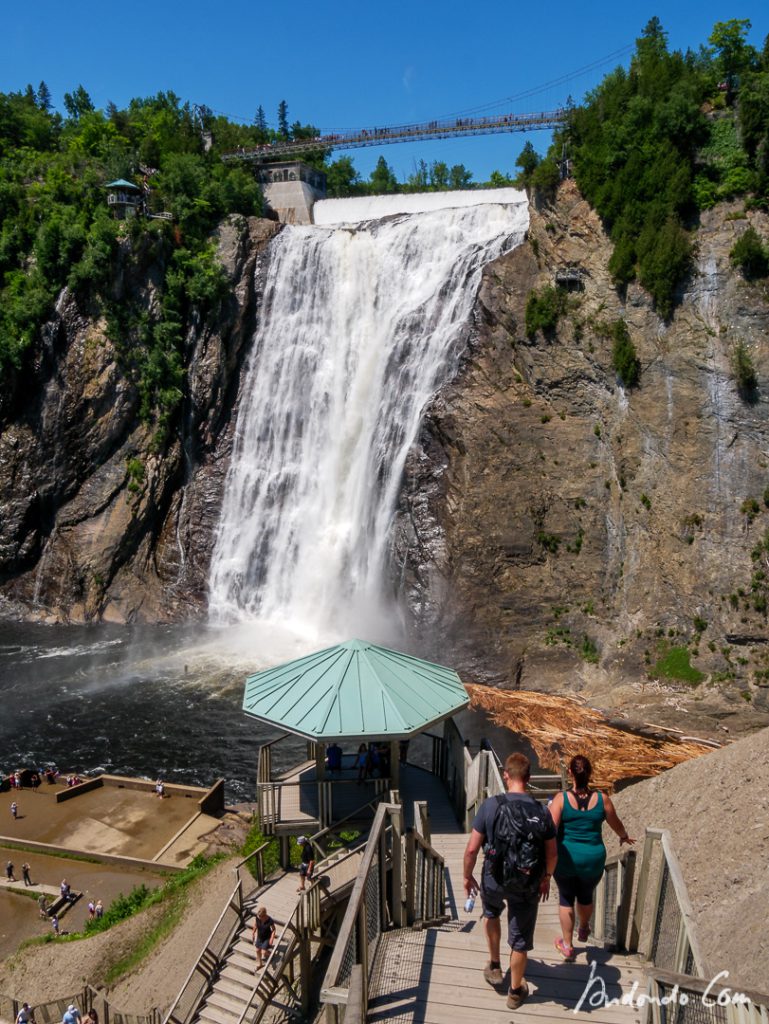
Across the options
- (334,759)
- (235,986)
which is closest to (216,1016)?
(235,986)

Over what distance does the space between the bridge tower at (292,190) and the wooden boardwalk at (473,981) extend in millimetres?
52973

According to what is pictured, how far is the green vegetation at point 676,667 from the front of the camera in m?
26.7

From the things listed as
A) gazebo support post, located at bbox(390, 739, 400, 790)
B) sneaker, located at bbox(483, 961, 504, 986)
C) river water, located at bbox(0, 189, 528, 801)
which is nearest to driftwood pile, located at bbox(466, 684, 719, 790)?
river water, located at bbox(0, 189, 528, 801)

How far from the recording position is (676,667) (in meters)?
27.1

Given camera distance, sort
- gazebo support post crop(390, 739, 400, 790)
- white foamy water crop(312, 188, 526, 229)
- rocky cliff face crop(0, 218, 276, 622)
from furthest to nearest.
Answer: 1. white foamy water crop(312, 188, 526, 229)
2. rocky cliff face crop(0, 218, 276, 622)
3. gazebo support post crop(390, 739, 400, 790)

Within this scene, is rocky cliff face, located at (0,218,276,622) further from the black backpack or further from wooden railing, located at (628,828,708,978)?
the black backpack

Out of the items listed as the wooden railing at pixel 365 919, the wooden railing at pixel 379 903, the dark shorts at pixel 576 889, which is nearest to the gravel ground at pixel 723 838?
the dark shorts at pixel 576 889

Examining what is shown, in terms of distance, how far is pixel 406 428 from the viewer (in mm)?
35219

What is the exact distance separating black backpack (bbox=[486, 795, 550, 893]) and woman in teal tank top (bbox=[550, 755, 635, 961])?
67 centimetres

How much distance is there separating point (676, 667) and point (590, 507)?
6887 millimetres

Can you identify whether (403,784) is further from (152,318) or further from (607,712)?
(152,318)

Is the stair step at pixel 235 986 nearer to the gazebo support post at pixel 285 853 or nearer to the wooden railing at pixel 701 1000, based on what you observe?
the gazebo support post at pixel 285 853

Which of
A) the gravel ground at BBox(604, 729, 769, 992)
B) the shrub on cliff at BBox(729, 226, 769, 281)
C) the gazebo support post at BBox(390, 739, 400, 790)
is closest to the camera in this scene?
the gravel ground at BBox(604, 729, 769, 992)

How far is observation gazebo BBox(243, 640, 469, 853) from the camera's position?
1270cm
